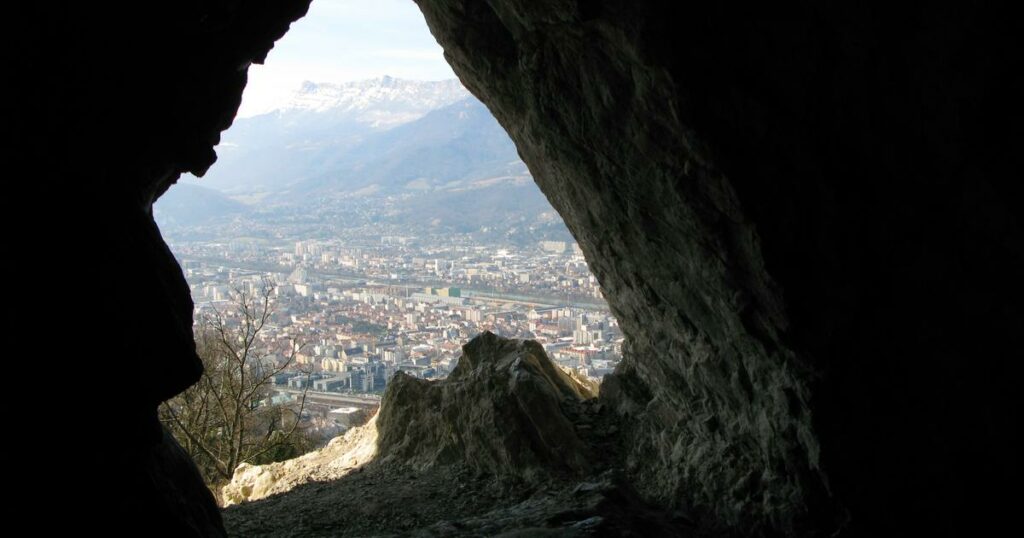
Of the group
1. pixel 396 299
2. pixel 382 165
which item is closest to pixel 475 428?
pixel 396 299

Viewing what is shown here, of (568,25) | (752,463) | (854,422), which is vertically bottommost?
(752,463)

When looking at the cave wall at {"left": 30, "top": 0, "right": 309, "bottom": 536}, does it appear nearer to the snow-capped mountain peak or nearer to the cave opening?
the cave opening

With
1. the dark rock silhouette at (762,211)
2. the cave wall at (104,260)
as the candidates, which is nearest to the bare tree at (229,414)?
the dark rock silhouette at (762,211)

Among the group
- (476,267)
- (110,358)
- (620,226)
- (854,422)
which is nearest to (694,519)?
(854,422)

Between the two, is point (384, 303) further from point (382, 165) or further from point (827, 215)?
point (827, 215)

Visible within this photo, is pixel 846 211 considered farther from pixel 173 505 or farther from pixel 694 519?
pixel 173 505

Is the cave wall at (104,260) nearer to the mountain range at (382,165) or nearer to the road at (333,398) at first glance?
the road at (333,398)

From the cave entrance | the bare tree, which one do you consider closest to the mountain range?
the cave entrance
